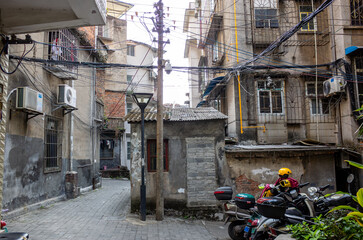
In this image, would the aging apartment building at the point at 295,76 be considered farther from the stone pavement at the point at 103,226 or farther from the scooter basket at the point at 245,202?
the scooter basket at the point at 245,202

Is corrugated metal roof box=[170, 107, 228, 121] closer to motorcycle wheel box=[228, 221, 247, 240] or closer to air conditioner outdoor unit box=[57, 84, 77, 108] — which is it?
motorcycle wheel box=[228, 221, 247, 240]

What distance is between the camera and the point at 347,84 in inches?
437

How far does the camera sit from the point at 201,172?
905 cm

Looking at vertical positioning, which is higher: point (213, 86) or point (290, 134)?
point (213, 86)

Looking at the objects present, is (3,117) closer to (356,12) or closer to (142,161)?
(142,161)

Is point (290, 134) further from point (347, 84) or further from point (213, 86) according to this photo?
point (213, 86)

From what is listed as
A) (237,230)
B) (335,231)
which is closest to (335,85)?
(237,230)

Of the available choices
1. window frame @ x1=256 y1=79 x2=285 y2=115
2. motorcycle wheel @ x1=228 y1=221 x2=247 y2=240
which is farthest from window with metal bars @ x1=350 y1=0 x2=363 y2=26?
motorcycle wheel @ x1=228 y1=221 x2=247 y2=240

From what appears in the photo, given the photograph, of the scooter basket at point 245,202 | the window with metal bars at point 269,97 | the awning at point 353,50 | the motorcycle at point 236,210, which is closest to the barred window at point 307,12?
the awning at point 353,50

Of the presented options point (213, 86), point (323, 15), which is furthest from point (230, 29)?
point (323, 15)

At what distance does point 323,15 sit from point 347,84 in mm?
3512

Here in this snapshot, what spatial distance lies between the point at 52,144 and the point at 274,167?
348 inches

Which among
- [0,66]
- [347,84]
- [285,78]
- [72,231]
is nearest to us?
[0,66]

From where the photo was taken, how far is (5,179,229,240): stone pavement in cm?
672
